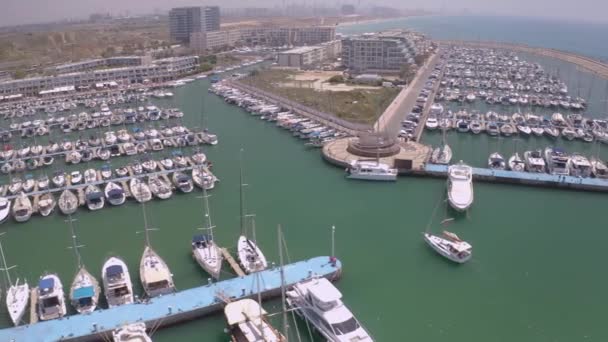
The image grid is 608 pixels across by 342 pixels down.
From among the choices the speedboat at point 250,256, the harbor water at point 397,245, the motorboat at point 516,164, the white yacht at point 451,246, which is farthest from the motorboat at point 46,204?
the motorboat at point 516,164

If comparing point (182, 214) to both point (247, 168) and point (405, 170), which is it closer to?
point (247, 168)

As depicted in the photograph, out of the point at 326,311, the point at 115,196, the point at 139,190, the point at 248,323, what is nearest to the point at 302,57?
the point at 139,190

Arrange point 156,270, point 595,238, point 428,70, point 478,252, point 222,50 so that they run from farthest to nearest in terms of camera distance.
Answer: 1. point 222,50
2. point 428,70
3. point 595,238
4. point 478,252
5. point 156,270

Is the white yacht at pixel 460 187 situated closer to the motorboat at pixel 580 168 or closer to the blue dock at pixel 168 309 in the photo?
the motorboat at pixel 580 168

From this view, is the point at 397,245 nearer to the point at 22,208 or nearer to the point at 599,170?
the point at 599,170

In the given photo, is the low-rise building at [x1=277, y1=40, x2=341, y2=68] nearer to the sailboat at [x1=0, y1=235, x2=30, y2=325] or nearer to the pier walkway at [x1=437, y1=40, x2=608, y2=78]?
the pier walkway at [x1=437, y1=40, x2=608, y2=78]

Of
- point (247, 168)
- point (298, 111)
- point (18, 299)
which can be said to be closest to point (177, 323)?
point (18, 299)

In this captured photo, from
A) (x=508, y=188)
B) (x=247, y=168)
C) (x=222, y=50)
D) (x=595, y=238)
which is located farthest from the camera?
(x=222, y=50)
